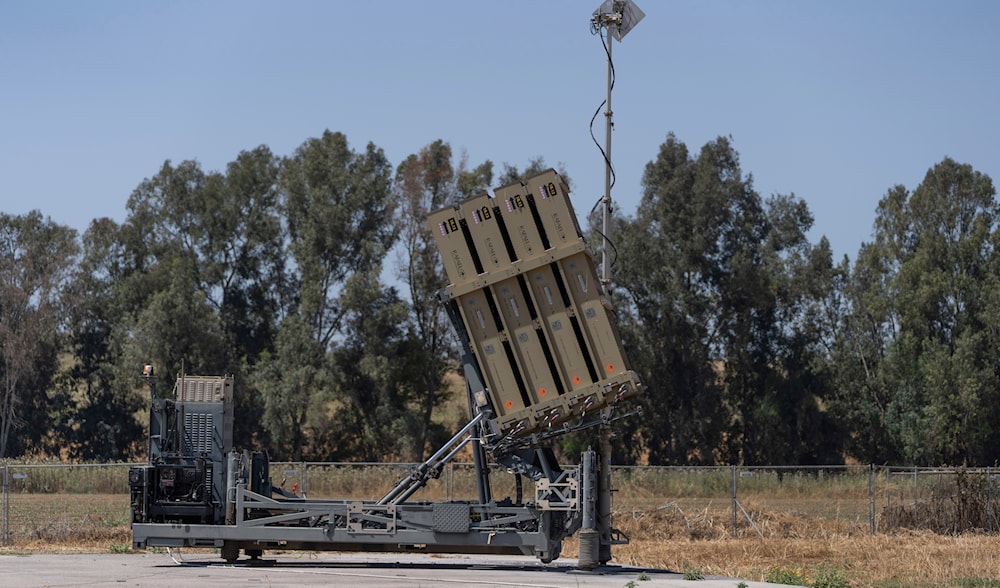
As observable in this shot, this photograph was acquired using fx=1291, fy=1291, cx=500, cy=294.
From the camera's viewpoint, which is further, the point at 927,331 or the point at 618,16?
the point at 927,331

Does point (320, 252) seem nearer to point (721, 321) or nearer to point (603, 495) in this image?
point (721, 321)

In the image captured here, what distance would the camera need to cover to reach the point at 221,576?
61.6 feet

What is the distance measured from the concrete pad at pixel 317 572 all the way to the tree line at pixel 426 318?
114ft

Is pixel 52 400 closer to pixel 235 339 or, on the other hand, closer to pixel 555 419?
pixel 235 339

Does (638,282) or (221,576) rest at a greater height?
(638,282)

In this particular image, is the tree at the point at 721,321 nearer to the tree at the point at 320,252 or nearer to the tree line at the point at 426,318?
the tree line at the point at 426,318

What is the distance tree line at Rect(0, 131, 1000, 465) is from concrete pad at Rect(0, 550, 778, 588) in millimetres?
34784

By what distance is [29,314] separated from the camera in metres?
65.8

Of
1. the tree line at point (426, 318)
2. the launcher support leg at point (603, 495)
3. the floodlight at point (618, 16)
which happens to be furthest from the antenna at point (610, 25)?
the tree line at point (426, 318)

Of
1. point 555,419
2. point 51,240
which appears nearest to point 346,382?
point 51,240

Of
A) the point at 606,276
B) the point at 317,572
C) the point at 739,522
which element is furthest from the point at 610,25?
the point at 739,522

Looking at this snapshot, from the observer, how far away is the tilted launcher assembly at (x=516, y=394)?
1977 centimetres

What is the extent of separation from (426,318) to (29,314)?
21175mm

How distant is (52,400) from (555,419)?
171ft
